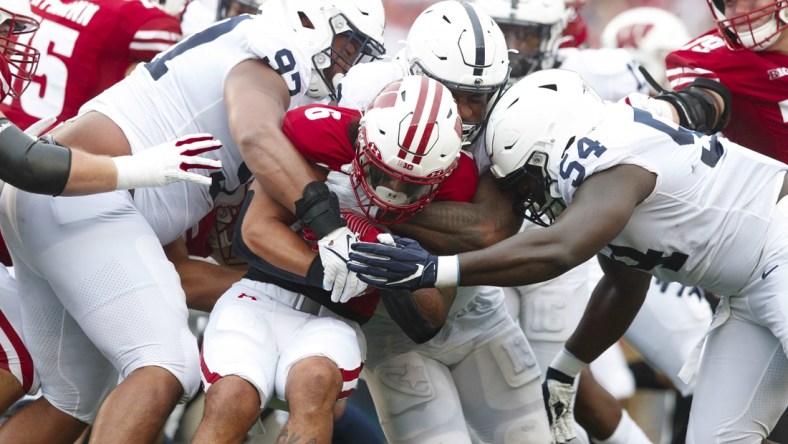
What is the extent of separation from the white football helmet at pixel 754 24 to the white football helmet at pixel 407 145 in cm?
159

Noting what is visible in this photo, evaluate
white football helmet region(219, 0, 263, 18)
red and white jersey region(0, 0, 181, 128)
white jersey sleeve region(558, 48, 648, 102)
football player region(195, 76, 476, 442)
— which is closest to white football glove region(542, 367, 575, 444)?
football player region(195, 76, 476, 442)

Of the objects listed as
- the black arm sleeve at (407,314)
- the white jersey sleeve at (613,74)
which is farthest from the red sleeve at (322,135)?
the white jersey sleeve at (613,74)

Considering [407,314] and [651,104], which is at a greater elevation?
[651,104]

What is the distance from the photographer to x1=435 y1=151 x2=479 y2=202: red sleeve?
4.07m

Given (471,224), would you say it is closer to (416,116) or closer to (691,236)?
(416,116)

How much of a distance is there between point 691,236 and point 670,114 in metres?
0.83

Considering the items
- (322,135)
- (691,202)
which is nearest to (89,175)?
(322,135)

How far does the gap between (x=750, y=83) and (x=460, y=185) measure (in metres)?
1.63

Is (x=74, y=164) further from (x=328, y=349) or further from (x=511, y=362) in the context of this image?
(x=511, y=362)

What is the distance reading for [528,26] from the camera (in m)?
5.98

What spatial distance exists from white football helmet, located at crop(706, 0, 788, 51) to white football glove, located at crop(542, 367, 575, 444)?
153 cm

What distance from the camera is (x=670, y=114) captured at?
187 inches

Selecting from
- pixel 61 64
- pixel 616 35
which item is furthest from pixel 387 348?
pixel 616 35

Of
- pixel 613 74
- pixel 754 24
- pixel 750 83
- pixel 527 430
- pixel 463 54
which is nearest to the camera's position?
pixel 463 54
